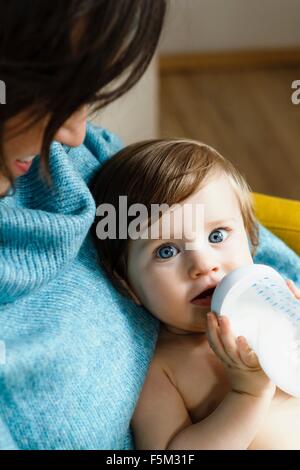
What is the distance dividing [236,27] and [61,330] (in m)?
2.27

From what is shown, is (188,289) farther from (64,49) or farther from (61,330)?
(64,49)

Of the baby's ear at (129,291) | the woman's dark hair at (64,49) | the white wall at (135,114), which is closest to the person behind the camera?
the woman's dark hair at (64,49)

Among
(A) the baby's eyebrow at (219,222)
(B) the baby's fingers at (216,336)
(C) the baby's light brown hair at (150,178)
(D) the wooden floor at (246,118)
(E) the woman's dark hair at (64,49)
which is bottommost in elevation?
(D) the wooden floor at (246,118)

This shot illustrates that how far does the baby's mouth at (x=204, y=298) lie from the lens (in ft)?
3.34

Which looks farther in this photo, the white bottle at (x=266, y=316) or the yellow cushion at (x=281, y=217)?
the yellow cushion at (x=281, y=217)

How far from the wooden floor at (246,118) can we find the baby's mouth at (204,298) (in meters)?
1.30

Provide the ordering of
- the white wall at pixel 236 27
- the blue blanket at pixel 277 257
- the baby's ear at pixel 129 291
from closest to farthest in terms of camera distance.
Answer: the baby's ear at pixel 129 291 < the blue blanket at pixel 277 257 < the white wall at pixel 236 27

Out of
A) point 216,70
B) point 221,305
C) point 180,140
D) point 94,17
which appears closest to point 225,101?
point 216,70

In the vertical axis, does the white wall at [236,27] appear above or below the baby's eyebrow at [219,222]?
below

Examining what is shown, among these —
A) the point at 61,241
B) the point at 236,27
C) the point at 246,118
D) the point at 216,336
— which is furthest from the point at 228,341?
the point at 236,27

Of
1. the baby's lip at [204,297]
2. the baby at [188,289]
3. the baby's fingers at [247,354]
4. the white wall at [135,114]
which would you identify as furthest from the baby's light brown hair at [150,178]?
the white wall at [135,114]

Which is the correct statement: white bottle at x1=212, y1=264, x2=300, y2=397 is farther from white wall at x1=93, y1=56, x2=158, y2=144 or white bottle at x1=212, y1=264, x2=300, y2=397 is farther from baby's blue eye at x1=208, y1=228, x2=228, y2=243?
white wall at x1=93, y1=56, x2=158, y2=144

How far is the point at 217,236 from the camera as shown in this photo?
40.9 inches

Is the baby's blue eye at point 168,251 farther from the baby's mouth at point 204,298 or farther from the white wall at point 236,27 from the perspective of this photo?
the white wall at point 236,27
